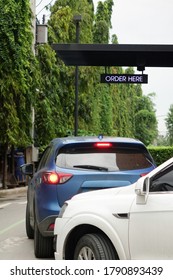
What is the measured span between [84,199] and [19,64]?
17.2 m

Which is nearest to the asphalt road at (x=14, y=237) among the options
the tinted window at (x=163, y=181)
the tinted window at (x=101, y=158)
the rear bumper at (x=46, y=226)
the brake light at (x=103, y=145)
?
the rear bumper at (x=46, y=226)

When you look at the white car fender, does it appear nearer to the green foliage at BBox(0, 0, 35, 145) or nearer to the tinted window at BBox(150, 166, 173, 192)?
the tinted window at BBox(150, 166, 173, 192)

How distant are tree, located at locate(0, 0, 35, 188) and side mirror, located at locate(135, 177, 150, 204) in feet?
55.6

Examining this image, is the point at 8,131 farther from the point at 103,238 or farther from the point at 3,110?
the point at 103,238

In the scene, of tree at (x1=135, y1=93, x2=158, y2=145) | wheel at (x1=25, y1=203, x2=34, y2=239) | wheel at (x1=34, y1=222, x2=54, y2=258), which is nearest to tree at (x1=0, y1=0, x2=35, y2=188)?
wheel at (x1=25, y1=203, x2=34, y2=239)

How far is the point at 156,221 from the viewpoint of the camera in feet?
16.5

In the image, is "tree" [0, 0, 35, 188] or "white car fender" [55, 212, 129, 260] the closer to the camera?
"white car fender" [55, 212, 129, 260]

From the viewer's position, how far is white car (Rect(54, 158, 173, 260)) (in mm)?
5039

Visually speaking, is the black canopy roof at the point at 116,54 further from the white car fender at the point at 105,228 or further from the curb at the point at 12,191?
the white car fender at the point at 105,228

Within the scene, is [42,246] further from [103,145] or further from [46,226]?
[103,145]

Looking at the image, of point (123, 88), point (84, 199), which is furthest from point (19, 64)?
point (123, 88)

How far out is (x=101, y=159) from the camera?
308 inches

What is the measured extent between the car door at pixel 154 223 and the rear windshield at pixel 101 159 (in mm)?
2450
